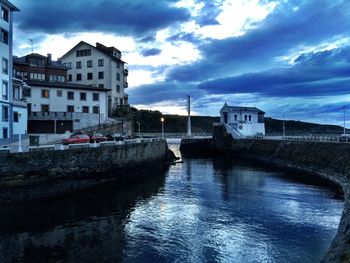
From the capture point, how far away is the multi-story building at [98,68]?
8481 cm

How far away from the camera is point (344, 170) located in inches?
1597

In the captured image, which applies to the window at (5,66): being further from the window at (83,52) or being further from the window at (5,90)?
the window at (83,52)

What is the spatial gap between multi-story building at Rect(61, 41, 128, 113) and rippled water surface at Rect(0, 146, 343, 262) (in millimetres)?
51913

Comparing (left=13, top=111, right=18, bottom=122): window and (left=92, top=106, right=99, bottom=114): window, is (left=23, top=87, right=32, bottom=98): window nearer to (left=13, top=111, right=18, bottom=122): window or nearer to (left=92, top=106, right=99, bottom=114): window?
(left=92, top=106, right=99, bottom=114): window

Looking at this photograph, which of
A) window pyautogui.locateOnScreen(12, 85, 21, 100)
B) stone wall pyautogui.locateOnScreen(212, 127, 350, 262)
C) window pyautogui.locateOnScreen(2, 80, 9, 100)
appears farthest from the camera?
window pyautogui.locateOnScreen(12, 85, 21, 100)

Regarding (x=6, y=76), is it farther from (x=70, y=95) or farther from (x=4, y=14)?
(x=70, y=95)

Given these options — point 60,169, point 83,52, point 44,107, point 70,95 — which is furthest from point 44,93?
point 60,169

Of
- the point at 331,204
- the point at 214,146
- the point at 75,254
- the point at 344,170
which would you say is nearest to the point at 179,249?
the point at 75,254

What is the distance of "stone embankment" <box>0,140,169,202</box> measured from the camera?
2966cm

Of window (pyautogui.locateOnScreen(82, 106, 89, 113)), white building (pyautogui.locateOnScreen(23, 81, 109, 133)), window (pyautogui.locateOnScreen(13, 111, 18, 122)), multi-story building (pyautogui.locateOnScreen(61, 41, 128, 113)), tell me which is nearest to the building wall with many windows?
window (pyautogui.locateOnScreen(13, 111, 18, 122))

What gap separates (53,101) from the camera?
6869 centimetres

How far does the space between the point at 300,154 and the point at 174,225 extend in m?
40.2

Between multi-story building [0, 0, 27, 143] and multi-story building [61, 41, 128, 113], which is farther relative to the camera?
multi-story building [61, 41, 128, 113]

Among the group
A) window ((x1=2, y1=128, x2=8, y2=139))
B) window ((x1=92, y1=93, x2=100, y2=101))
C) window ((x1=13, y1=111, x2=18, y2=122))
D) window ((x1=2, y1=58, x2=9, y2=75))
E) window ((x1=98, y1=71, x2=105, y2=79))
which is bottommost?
window ((x1=2, y1=128, x2=8, y2=139))
